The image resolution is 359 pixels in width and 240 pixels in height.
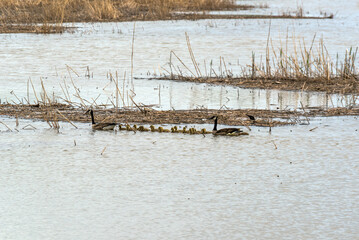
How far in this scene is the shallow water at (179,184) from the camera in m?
5.40

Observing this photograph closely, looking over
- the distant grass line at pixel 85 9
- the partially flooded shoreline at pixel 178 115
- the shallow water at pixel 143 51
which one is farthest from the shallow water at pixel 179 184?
the distant grass line at pixel 85 9

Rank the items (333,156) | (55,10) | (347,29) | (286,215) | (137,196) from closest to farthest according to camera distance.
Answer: (286,215)
(137,196)
(333,156)
(347,29)
(55,10)

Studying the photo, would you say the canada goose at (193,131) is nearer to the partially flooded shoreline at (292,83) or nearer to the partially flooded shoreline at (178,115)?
the partially flooded shoreline at (178,115)

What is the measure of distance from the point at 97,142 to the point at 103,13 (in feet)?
71.9

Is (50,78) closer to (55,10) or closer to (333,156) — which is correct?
(333,156)

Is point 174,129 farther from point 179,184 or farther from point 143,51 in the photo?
point 143,51

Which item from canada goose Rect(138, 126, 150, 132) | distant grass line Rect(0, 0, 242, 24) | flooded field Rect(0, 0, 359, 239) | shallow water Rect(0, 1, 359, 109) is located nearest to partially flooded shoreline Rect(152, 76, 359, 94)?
flooded field Rect(0, 0, 359, 239)

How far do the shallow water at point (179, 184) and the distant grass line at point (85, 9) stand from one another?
19.4 metres

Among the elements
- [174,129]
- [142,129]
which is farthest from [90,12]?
[174,129]

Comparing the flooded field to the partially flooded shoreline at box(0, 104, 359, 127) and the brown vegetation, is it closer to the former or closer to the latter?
the partially flooded shoreline at box(0, 104, 359, 127)

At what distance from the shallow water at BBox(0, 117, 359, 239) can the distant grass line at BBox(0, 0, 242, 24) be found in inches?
764

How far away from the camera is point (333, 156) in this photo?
7.77 metres

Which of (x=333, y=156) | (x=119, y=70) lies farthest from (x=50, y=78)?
(x=333, y=156)

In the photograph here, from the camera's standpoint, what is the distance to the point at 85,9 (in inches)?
1228
